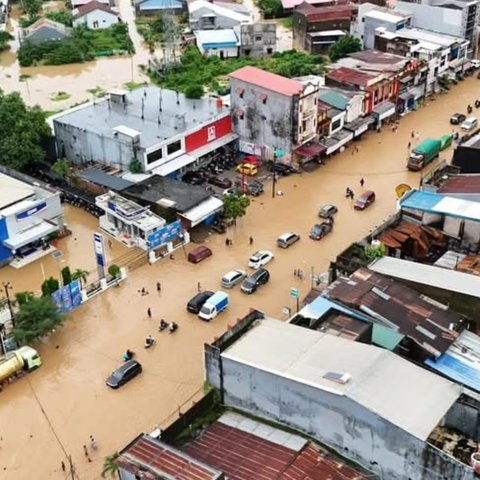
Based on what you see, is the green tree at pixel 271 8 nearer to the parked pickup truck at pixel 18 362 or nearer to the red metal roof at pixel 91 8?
the red metal roof at pixel 91 8

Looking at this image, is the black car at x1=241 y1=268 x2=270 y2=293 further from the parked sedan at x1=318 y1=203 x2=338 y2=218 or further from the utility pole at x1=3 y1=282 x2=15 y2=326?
the utility pole at x1=3 y1=282 x2=15 y2=326

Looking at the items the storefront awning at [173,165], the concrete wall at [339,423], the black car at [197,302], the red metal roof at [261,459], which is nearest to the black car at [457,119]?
the storefront awning at [173,165]

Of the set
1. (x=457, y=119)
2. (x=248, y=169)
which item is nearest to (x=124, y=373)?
(x=248, y=169)

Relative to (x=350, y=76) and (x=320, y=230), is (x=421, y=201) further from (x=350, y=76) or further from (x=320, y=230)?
(x=350, y=76)

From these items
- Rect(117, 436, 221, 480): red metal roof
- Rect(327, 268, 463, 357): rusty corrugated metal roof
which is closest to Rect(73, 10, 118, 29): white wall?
Rect(327, 268, 463, 357): rusty corrugated metal roof

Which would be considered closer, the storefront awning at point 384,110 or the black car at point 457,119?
the storefront awning at point 384,110

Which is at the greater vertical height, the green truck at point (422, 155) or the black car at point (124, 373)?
the green truck at point (422, 155)
